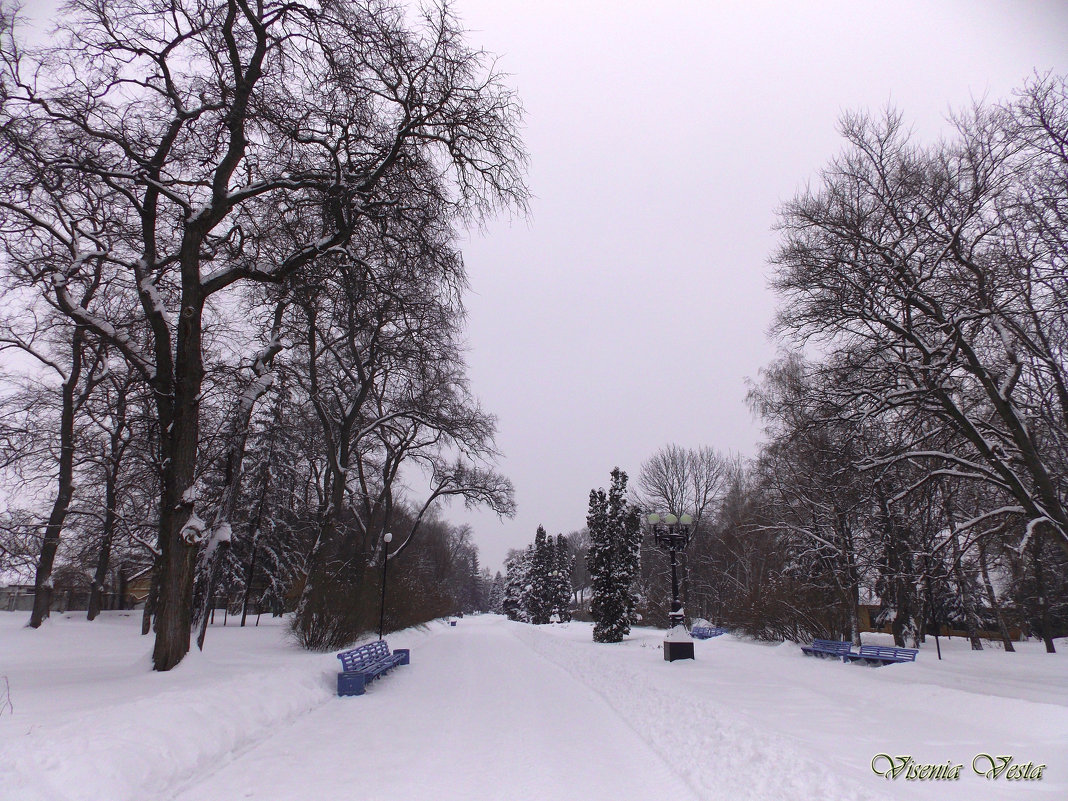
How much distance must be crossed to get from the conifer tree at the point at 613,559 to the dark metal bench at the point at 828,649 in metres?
→ 12.5

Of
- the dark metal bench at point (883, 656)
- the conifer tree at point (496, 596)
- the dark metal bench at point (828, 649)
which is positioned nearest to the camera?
the dark metal bench at point (883, 656)

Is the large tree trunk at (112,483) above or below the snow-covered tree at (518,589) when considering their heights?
A: above

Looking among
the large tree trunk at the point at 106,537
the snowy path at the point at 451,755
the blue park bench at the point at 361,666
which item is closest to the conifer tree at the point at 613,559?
the blue park bench at the point at 361,666

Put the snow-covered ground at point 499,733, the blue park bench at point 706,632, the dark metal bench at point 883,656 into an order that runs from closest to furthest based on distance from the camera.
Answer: the snow-covered ground at point 499,733
the dark metal bench at point 883,656
the blue park bench at point 706,632

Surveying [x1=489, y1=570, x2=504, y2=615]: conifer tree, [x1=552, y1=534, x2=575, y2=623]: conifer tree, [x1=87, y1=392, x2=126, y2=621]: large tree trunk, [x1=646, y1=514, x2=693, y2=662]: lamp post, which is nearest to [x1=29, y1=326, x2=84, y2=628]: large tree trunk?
[x1=87, y1=392, x2=126, y2=621]: large tree trunk

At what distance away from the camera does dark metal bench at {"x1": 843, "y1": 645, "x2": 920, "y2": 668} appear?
15219 millimetres

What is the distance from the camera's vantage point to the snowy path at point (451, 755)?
539cm

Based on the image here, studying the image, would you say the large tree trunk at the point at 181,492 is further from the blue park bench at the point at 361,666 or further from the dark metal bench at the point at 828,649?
the dark metal bench at the point at 828,649

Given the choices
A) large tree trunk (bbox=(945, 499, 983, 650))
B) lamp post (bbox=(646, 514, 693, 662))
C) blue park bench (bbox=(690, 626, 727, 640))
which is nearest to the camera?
large tree trunk (bbox=(945, 499, 983, 650))

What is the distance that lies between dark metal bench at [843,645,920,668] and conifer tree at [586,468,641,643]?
14.8 meters

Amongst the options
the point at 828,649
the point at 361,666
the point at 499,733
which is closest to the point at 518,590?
the point at 828,649

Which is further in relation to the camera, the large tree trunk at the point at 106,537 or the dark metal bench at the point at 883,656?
the large tree trunk at the point at 106,537

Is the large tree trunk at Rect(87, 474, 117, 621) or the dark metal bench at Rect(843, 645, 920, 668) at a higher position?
the large tree trunk at Rect(87, 474, 117, 621)

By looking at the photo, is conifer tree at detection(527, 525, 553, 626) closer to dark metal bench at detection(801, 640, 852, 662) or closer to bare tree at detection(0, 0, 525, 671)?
dark metal bench at detection(801, 640, 852, 662)
